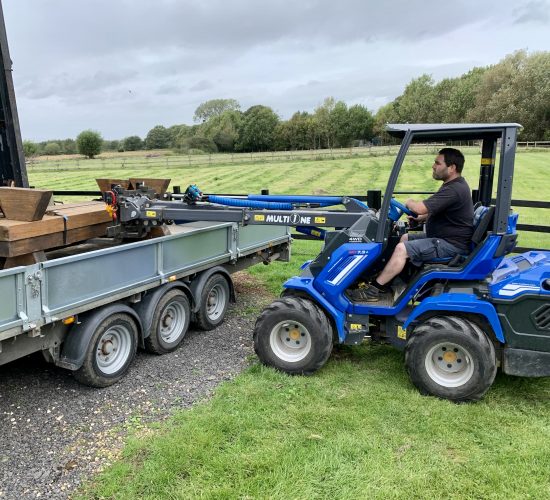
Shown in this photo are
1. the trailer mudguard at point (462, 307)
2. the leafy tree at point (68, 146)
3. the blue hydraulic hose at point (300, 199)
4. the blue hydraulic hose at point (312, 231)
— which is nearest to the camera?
the trailer mudguard at point (462, 307)

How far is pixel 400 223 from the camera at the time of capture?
5.25 metres

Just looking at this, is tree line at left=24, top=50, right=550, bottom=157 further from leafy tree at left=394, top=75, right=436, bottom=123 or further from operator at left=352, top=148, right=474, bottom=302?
operator at left=352, top=148, right=474, bottom=302

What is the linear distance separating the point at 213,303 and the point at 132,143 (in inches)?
2695

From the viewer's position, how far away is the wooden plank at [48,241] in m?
4.27

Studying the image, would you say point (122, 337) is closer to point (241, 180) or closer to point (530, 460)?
point (530, 460)

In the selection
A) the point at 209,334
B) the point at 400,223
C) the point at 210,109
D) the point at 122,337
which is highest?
the point at 210,109

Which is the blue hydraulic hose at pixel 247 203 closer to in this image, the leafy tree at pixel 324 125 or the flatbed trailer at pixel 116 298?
the flatbed trailer at pixel 116 298

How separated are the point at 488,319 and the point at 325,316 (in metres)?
1.41

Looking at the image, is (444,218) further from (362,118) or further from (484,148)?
(362,118)

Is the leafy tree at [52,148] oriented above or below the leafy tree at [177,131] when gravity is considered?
below

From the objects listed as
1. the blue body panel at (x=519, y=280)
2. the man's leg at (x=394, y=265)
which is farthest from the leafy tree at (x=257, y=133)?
the blue body panel at (x=519, y=280)

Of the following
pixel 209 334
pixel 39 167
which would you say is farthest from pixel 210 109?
pixel 209 334

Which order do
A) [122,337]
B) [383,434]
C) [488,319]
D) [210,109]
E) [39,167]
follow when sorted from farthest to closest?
[210,109], [39,167], [122,337], [488,319], [383,434]

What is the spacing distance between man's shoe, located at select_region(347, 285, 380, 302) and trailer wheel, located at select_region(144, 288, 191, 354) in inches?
72.1
